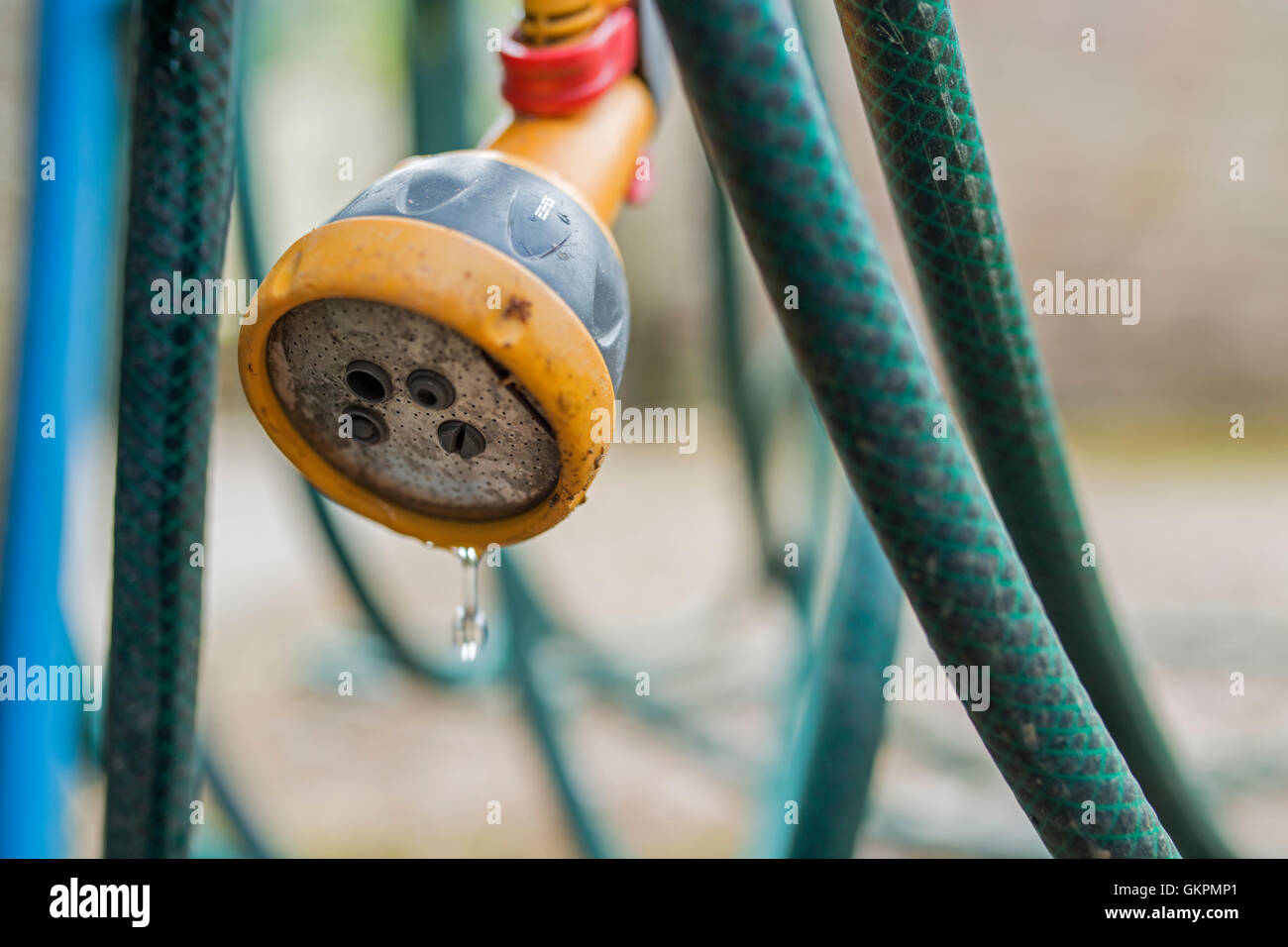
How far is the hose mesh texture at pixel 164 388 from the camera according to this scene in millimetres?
384

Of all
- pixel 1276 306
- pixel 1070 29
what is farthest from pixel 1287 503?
pixel 1070 29

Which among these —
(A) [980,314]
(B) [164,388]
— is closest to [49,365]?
(B) [164,388]

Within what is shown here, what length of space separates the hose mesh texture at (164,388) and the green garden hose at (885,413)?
19 cm

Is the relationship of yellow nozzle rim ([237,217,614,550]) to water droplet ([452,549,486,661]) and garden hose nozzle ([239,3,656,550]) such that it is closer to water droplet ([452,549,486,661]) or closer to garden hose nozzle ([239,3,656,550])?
garden hose nozzle ([239,3,656,550])

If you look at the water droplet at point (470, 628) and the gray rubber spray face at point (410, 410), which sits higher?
the gray rubber spray face at point (410, 410)

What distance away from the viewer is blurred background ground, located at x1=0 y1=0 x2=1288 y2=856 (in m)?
1.33

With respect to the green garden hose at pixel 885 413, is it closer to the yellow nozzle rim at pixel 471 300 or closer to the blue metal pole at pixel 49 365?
the yellow nozzle rim at pixel 471 300

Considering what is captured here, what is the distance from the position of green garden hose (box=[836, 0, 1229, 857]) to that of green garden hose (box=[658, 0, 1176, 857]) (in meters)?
0.03

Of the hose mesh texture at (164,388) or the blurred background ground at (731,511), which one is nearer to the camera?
the hose mesh texture at (164,388)

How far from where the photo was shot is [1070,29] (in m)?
3.27

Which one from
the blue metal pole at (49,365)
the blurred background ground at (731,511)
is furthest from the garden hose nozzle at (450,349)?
the blue metal pole at (49,365)

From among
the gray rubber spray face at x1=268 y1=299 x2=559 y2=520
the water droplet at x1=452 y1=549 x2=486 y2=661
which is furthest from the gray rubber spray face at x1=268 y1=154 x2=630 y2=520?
the water droplet at x1=452 y1=549 x2=486 y2=661
